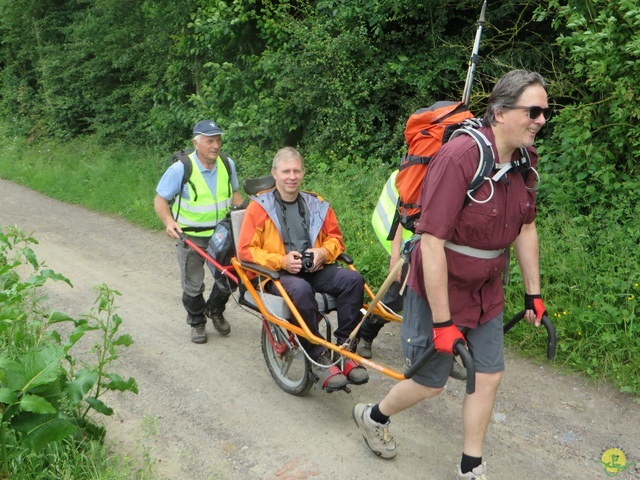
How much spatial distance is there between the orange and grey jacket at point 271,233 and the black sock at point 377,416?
4.03ft

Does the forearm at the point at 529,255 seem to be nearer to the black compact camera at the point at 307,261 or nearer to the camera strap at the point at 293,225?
the black compact camera at the point at 307,261

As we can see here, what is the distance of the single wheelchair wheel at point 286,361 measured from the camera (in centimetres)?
456

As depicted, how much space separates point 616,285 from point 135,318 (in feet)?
14.1

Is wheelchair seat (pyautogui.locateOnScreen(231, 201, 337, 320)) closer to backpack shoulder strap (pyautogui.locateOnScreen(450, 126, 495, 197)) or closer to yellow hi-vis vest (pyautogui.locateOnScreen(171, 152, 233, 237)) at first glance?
yellow hi-vis vest (pyautogui.locateOnScreen(171, 152, 233, 237))

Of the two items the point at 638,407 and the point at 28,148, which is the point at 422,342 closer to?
the point at 638,407

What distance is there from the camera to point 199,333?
575 centimetres

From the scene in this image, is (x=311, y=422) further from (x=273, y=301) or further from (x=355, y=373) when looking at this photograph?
(x=273, y=301)

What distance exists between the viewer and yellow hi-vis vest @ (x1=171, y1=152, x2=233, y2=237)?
5.64 metres

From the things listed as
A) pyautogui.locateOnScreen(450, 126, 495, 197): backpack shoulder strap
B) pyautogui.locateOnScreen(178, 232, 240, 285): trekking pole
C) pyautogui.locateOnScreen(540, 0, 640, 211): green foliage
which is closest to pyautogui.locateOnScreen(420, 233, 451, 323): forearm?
pyautogui.locateOnScreen(450, 126, 495, 197): backpack shoulder strap

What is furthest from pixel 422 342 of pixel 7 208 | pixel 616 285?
pixel 7 208

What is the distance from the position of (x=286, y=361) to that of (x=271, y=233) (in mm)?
961

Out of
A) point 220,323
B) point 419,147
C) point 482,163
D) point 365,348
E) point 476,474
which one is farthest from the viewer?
point 220,323

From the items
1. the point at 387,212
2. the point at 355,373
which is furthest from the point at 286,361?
the point at 387,212

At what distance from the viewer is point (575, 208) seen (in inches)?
256
